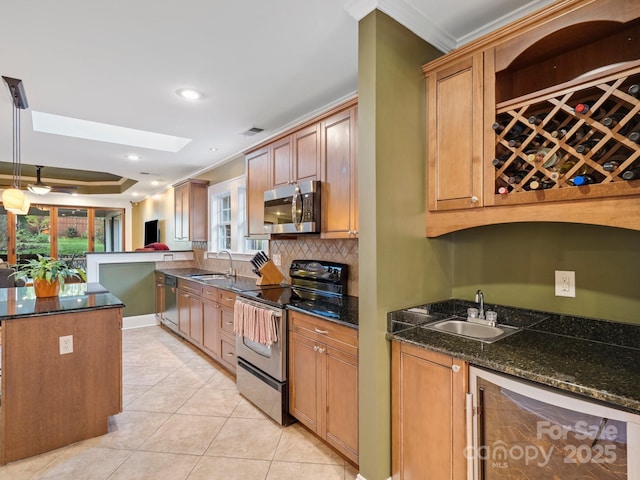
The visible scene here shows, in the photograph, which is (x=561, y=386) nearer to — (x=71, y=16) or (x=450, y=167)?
(x=450, y=167)

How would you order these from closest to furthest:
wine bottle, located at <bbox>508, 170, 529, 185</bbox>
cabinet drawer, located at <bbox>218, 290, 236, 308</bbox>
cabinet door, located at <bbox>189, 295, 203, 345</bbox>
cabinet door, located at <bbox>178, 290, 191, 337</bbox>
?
wine bottle, located at <bbox>508, 170, 529, 185</bbox> → cabinet drawer, located at <bbox>218, 290, 236, 308</bbox> → cabinet door, located at <bbox>189, 295, 203, 345</bbox> → cabinet door, located at <bbox>178, 290, 191, 337</bbox>

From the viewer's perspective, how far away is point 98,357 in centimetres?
242

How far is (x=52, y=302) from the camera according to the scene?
2.53 meters

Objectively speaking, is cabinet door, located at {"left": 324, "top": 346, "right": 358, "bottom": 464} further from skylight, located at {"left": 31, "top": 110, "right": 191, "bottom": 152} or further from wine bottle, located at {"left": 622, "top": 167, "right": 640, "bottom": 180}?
skylight, located at {"left": 31, "top": 110, "right": 191, "bottom": 152}

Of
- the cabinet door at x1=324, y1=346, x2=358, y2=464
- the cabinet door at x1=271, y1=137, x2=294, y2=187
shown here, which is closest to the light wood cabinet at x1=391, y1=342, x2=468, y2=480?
the cabinet door at x1=324, y1=346, x2=358, y2=464

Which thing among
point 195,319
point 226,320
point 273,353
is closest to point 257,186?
point 226,320

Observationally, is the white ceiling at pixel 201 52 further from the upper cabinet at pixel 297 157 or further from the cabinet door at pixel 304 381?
the cabinet door at pixel 304 381

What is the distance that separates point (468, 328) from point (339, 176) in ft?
4.38

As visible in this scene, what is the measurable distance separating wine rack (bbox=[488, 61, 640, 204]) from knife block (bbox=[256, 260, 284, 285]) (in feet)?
7.68

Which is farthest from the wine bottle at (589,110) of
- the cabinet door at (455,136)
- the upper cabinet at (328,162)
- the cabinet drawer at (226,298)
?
the cabinet drawer at (226,298)

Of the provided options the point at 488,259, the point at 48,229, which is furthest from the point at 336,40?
the point at 48,229

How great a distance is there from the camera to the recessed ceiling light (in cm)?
280

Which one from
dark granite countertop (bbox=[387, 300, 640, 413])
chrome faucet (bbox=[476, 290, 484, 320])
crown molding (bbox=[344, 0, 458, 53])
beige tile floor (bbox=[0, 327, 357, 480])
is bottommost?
beige tile floor (bbox=[0, 327, 357, 480])

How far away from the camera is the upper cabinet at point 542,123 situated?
1364mm
